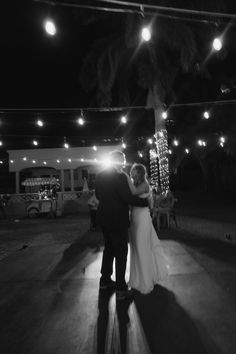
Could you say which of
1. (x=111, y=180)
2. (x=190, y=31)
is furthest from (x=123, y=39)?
(x=111, y=180)

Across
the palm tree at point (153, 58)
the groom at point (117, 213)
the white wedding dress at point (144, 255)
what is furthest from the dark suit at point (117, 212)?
the palm tree at point (153, 58)

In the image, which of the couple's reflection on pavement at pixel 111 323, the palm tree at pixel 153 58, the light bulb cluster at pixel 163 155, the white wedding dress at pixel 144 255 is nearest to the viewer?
the couple's reflection on pavement at pixel 111 323

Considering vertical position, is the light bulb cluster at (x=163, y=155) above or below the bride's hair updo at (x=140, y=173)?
above

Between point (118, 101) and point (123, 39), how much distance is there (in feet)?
9.53

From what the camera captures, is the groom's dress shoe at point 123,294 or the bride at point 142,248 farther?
the bride at point 142,248

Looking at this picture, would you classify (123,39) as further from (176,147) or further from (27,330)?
(27,330)

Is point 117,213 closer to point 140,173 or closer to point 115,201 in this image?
point 115,201

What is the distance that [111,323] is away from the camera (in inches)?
140

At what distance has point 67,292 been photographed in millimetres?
4645

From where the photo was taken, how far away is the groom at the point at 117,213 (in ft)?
13.9

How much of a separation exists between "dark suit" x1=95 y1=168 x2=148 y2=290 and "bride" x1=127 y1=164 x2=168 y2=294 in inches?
8.5

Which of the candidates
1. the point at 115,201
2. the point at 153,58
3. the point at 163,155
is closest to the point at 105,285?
the point at 115,201

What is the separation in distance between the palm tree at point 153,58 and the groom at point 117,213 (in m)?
8.65

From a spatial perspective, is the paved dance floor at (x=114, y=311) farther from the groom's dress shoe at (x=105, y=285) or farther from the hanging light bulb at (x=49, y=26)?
the hanging light bulb at (x=49, y=26)
